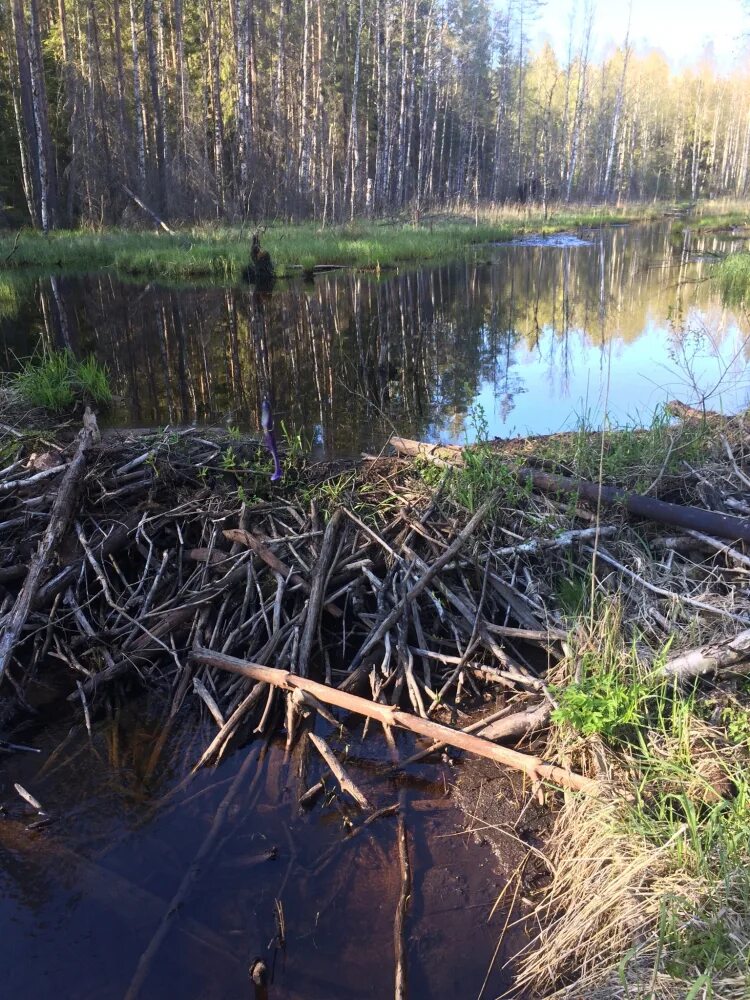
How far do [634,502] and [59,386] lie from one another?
5.28 metres

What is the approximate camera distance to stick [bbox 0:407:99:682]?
3428mm

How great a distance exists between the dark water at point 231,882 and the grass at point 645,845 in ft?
0.89

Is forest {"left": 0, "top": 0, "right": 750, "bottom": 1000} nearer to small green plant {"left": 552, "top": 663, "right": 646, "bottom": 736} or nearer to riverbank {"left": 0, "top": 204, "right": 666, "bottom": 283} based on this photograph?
small green plant {"left": 552, "top": 663, "right": 646, "bottom": 736}

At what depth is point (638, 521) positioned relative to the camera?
422 centimetres

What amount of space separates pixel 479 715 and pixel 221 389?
21.7ft

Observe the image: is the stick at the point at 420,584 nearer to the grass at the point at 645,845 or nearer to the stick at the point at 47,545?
the grass at the point at 645,845

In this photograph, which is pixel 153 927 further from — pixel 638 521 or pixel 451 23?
pixel 451 23

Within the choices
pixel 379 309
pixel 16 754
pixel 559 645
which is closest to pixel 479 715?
pixel 559 645

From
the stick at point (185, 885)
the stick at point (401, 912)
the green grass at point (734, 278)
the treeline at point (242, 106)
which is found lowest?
the stick at point (185, 885)

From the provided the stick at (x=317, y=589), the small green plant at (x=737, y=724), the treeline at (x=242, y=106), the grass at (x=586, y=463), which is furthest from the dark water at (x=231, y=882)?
the treeline at (x=242, y=106)

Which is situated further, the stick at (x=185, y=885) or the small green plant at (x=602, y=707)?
the small green plant at (x=602, y=707)

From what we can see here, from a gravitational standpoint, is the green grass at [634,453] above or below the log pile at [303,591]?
above

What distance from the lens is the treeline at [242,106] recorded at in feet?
90.7

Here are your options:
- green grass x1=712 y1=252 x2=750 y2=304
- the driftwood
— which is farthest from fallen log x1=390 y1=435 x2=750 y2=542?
green grass x1=712 y1=252 x2=750 y2=304
